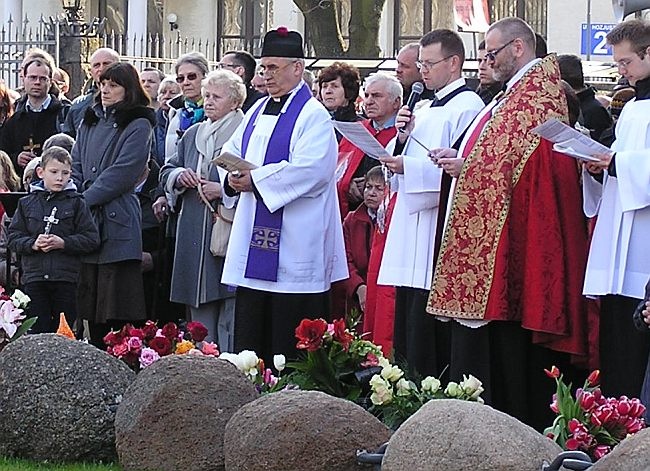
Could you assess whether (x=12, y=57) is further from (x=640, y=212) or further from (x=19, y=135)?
(x=640, y=212)

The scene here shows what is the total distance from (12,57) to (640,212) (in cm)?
1752

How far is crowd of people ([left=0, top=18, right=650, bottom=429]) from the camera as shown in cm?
753

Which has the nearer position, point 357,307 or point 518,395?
point 518,395

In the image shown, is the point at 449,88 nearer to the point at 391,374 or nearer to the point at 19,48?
the point at 391,374

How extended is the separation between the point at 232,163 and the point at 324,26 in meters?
17.4

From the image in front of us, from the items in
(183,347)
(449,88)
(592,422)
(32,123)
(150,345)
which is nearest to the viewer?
(592,422)

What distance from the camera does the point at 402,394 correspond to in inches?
258

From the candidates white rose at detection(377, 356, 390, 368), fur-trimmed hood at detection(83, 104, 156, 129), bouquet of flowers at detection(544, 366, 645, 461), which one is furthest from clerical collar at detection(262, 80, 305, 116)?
bouquet of flowers at detection(544, 366, 645, 461)

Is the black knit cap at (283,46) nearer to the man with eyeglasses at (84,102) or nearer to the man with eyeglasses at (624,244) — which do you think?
the man with eyeglasses at (624,244)

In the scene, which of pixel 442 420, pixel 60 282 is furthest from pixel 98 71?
pixel 442 420

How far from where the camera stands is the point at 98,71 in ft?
38.6

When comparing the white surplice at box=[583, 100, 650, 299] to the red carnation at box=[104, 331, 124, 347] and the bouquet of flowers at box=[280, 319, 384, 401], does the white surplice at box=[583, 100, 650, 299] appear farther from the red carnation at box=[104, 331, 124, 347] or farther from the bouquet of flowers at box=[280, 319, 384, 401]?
the red carnation at box=[104, 331, 124, 347]

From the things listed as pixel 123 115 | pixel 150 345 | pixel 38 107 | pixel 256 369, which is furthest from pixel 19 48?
pixel 256 369

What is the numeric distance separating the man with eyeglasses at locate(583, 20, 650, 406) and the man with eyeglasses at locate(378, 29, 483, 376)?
3.37 feet
